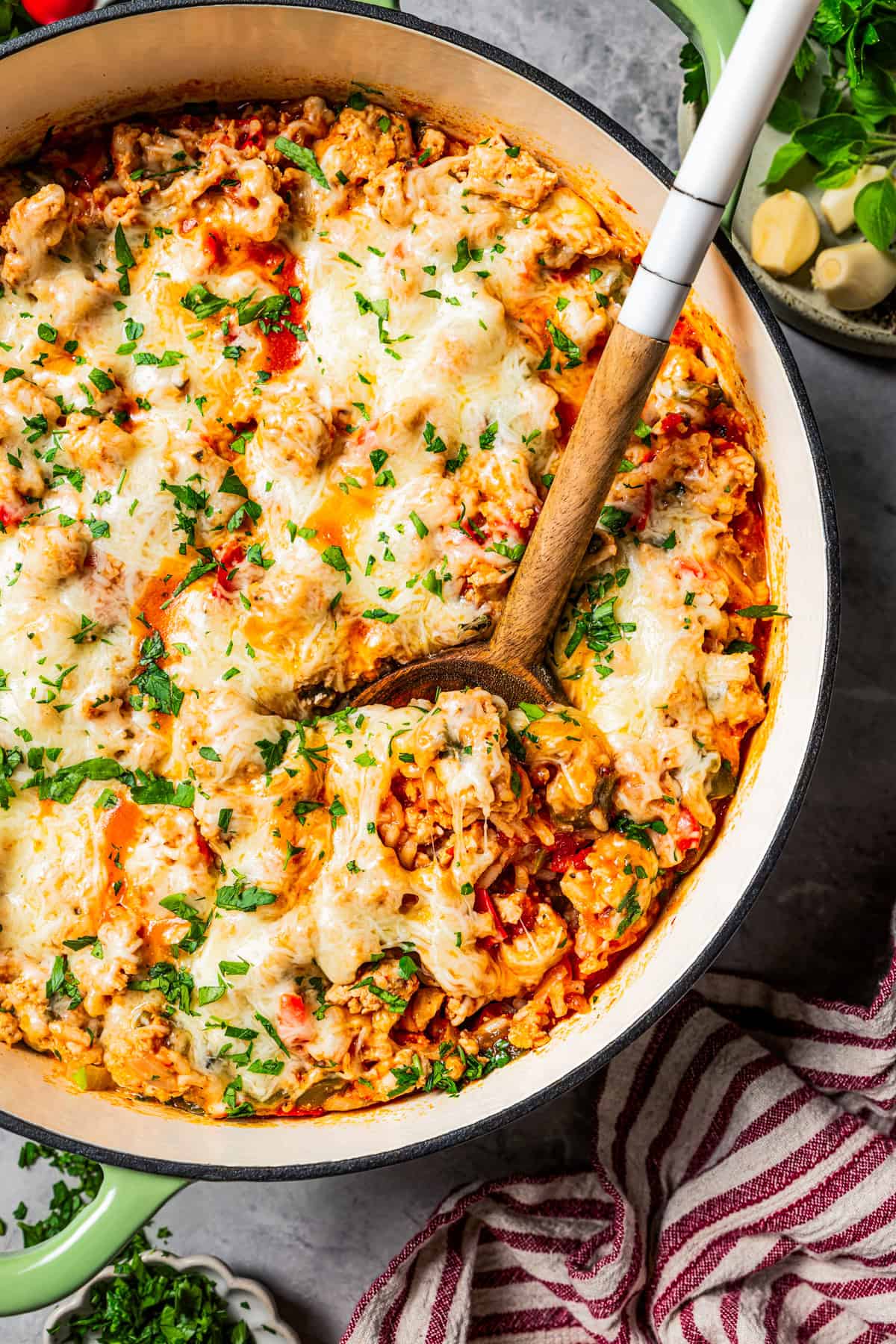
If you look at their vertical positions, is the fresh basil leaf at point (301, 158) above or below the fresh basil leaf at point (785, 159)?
below

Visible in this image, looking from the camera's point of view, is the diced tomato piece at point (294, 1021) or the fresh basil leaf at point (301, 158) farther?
the fresh basil leaf at point (301, 158)

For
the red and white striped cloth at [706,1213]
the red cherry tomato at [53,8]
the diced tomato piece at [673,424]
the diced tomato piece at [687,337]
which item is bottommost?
the red and white striped cloth at [706,1213]

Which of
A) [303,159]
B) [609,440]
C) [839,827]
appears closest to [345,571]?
[609,440]

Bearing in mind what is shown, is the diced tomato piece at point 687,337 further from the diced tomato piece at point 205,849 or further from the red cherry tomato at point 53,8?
the red cherry tomato at point 53,8

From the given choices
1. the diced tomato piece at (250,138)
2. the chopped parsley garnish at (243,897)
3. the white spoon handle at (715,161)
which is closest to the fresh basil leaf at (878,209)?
the white spoon handle at (715,161)

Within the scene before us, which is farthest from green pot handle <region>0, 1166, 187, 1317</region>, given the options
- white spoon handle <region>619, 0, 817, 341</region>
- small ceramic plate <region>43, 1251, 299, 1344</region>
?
white spoon handle <region>619, 0, 817, 341</region>

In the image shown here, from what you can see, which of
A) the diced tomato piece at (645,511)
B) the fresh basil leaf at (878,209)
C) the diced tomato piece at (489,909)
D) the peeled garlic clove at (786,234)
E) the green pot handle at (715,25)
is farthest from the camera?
the peeled garlic clove at (786,234)
